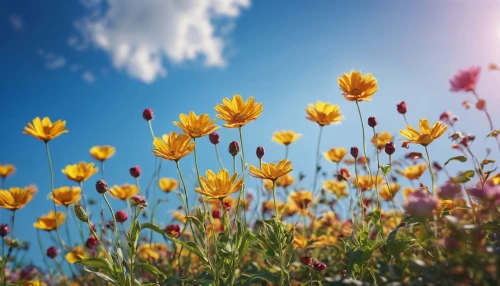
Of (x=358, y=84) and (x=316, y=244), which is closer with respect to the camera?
(x=358, y=84)

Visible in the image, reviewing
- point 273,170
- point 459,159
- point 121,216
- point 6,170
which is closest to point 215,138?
point 273,170

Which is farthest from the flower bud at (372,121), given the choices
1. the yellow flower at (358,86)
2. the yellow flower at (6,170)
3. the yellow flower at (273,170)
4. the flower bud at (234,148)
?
the yellow flower at (6,170)

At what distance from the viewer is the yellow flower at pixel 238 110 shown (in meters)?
2.00

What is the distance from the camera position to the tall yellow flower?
6.48 feet

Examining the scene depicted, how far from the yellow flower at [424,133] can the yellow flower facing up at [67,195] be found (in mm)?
1877

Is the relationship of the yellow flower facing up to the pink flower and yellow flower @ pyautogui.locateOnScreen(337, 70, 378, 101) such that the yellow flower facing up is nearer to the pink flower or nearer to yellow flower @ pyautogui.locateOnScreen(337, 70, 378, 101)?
yellow flower @ pyautogui.locateOnScreen(337, 70, 378, 101)

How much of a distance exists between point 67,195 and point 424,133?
2.03 m

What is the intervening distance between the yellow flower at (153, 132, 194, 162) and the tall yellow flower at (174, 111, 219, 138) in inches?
1.4

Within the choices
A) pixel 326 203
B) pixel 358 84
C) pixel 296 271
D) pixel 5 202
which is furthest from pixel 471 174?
pixel 5 202

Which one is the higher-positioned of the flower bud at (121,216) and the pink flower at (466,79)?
the pink flower at (466,79)

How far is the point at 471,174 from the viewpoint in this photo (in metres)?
1.93

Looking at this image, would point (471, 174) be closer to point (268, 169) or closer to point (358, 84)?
point (358, 84)

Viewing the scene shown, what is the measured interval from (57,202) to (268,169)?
1400 millimetres

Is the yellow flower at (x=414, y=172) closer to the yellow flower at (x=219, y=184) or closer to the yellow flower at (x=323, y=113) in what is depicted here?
the yellow flower at (x=323, y=113)
